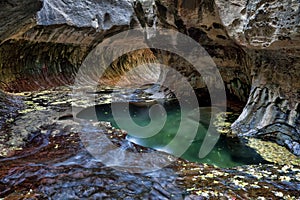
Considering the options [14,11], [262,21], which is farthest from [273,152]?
[14,11]

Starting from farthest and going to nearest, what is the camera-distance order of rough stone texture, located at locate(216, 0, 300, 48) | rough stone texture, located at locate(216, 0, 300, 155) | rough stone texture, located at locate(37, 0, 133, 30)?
rough stone texture, located at locate(37, 0, 133, 30) → rough stone texture, located at locate(216, 0, 300, 155) → rough stone texture, located at locate(216, 0, 300, 48)

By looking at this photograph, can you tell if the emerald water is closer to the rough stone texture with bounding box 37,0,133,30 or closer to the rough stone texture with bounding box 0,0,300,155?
the rough stone texture with bounding box 0,0,300,155

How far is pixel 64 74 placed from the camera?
13.6 metres

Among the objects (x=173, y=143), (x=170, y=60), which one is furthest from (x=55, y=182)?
(x=170, y=60)

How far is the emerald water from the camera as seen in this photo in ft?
16.1

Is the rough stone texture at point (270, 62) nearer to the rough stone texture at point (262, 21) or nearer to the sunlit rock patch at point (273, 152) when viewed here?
the rough stone texture at point (262, 21)

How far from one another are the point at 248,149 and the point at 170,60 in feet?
17.2

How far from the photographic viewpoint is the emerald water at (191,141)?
4.90 metres

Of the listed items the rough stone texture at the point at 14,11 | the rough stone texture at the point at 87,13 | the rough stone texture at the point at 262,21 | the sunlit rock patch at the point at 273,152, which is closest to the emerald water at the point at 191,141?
the sunlit rock patch at the point at 273,152

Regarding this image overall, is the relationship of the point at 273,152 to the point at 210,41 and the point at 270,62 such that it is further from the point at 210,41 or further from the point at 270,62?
the point at 210,41

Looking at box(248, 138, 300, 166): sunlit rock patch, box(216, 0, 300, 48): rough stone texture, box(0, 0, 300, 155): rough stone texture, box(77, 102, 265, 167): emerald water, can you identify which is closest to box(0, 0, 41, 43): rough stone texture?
box(0, 0, 300, 155): rough stone texture

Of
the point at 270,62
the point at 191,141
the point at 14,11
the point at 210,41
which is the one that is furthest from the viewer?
the point at 210,41

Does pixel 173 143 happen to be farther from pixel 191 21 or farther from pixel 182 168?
pixel 191 21

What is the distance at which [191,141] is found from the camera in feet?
19.3
